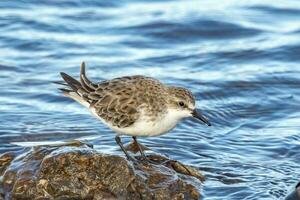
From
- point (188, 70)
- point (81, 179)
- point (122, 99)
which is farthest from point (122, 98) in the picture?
point (188, 70)

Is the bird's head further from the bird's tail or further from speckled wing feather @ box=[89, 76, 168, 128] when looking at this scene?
the bird's tail

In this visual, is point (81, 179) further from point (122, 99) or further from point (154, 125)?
point (122, 99)

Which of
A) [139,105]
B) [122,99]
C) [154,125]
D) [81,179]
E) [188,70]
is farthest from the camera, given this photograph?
[188,70]

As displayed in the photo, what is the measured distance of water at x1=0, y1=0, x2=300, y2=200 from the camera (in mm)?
10023

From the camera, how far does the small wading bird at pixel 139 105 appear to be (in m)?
8.48

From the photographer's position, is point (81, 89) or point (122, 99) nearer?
point (122, 99)

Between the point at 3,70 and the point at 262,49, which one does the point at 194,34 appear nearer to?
the point at 262,49

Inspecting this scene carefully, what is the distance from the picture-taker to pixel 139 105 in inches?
339

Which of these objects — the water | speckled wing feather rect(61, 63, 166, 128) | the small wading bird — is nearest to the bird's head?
the small wading bird

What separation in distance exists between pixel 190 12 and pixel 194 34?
1.19 m

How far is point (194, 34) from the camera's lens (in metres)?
16.4

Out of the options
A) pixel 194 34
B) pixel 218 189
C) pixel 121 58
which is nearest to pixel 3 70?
pixel 121 58

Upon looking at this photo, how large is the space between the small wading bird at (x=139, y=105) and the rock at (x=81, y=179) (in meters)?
0.47

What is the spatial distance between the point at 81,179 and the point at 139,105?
110 centimetres
